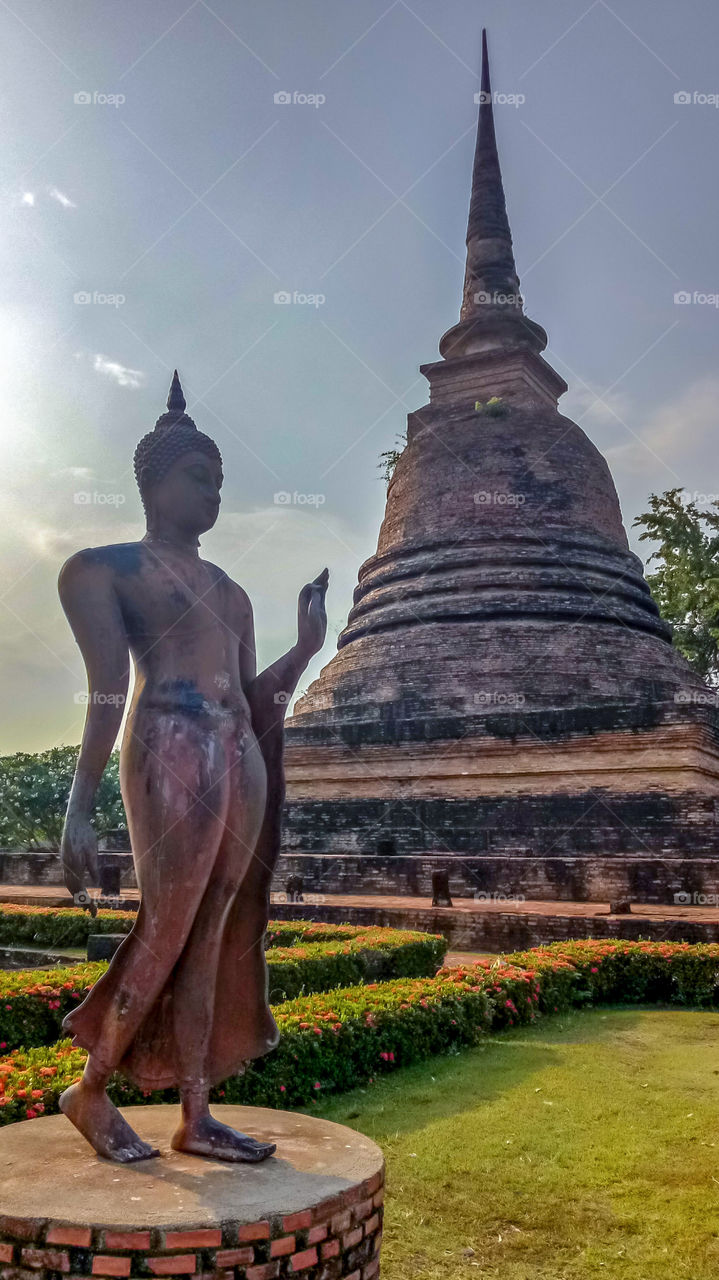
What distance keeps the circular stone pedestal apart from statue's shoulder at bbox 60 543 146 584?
6.25ft

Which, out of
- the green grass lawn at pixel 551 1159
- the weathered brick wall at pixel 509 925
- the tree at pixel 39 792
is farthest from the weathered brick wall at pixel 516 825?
the tree at pixel 39 792

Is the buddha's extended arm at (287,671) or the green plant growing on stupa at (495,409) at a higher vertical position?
the green plant growing on stupa at (495,409)

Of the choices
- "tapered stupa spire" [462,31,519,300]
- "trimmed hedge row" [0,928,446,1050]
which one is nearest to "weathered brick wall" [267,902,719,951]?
"trimmed hedge row" [0,928,446,1050]

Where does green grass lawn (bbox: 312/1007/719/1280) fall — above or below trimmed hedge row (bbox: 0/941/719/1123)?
below

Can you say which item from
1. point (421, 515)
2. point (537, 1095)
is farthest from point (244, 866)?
point (421, 515)

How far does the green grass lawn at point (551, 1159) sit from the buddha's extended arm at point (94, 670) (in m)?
2.08

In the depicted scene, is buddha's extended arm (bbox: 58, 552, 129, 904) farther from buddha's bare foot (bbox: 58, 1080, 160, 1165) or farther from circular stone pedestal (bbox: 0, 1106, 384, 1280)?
circular stone pedestal (bbox: 0, 1106, 384, 1280)

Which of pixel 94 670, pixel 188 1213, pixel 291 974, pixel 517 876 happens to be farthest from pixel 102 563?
pixel 517 876

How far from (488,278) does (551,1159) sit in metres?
26.2

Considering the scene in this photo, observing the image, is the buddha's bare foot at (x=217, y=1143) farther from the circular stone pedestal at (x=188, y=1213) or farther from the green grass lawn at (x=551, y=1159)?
the green grass lawn at (x=551, y=1159)

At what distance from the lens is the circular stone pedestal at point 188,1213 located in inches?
97.2

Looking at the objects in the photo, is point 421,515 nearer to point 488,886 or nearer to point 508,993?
point 488,886

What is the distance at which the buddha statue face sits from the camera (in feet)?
12.0

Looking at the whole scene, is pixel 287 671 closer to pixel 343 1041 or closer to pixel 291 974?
pixel 343 1041
